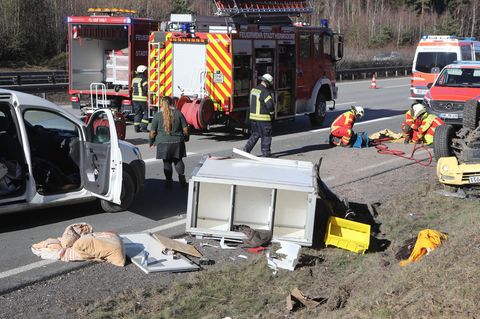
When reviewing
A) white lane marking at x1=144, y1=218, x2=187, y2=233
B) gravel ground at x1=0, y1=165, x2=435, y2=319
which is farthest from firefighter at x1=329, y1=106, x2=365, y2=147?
gravel ground at x1=0, y1=165, x2=435, y2=319

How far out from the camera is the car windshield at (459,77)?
1594cm

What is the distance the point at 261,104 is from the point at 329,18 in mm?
61366

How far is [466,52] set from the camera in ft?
75.1

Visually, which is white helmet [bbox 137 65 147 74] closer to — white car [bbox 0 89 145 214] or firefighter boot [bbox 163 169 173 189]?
firefighter boot [bbox 163 169 173 189]

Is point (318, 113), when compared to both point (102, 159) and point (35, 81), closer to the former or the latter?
point (102, 159)

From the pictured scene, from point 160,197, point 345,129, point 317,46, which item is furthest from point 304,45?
point 160,197

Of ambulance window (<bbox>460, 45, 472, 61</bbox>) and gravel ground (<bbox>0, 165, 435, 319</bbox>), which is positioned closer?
gravel ground (<bbox>0, 165, 435, 319</bbox>)

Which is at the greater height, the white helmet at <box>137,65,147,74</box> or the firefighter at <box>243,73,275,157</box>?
the white helmet at <box>137,65,147,74</box>

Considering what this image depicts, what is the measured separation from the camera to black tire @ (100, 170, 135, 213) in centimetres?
830

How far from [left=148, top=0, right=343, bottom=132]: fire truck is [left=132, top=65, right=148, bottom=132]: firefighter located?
0.24m

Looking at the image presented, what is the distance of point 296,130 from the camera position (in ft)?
57.6

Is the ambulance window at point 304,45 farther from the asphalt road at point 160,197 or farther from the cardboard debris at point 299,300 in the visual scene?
the cardboard debris at point 299,300

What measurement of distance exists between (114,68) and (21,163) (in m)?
11.1

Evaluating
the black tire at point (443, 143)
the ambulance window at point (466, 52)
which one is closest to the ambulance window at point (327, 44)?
the ambulance window at point (466, 52)
